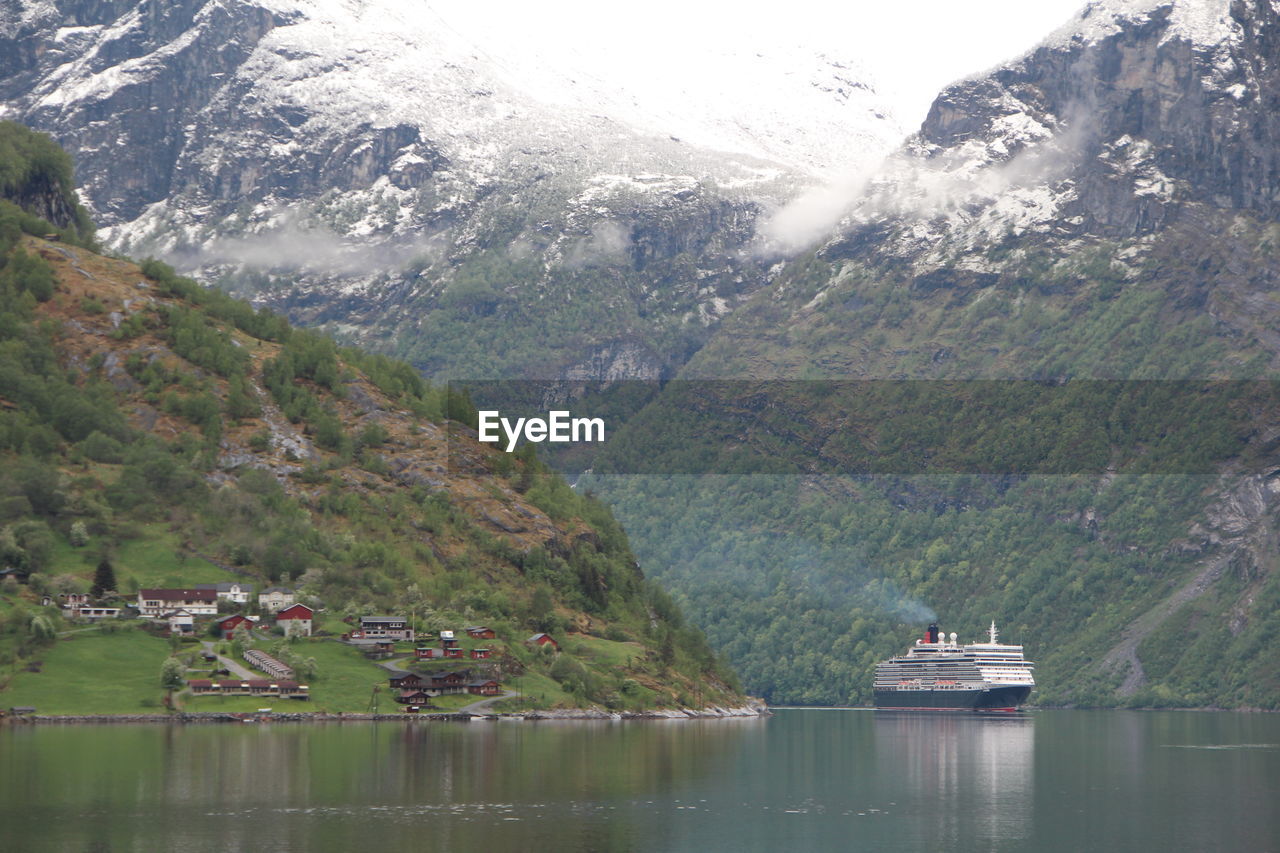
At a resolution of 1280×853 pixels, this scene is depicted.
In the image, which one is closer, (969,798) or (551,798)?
(551,798)

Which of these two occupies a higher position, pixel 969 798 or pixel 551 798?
pixel 551 798

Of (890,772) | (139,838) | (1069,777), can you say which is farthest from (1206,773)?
(139,838)

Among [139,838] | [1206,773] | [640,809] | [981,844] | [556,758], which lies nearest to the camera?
[139,838]

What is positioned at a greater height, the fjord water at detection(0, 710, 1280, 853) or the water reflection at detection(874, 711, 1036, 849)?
the fjord water at detection(0, 710, 1280, 853)

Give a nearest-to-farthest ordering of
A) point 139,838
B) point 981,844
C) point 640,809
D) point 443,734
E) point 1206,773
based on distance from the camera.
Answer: point 139,838, point 981,844, point 640,809, point 1206,773, point 443,734

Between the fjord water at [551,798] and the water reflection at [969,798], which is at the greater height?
the fjord water at [551,798]

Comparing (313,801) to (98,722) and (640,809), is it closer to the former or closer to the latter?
(640,809)

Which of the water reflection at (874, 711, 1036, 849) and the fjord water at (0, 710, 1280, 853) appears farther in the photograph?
the water reflection at (874, 711, 1036, 849)

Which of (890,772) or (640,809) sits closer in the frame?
(640,809)
